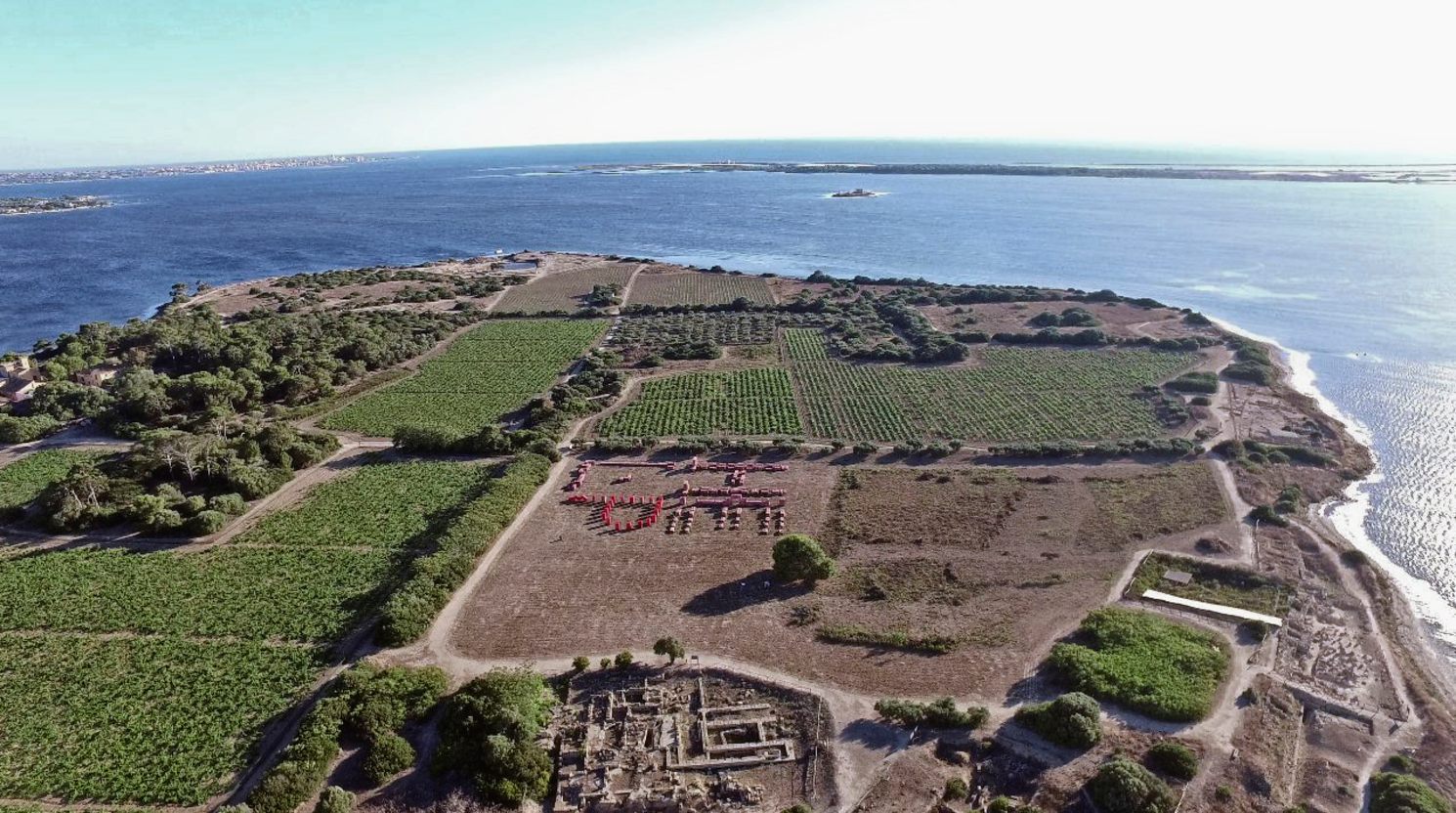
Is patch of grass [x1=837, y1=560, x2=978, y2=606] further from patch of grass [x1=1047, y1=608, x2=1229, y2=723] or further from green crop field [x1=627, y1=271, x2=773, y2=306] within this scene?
green crop field [x1=627, y1=271, x2=773, y2=306]

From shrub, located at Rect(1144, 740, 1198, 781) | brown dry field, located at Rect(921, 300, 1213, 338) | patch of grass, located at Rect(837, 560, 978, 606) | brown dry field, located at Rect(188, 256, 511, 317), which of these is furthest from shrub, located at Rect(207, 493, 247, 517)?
brown dry field, located at Rect(921, 300, 1213, 338)

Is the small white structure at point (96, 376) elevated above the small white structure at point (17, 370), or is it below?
below

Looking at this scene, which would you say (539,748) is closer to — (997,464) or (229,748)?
(229,748)

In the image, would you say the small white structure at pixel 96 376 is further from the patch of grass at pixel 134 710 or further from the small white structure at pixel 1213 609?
the small white structure at pixel 1213 609

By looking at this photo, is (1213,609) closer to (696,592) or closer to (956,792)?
(956,792)

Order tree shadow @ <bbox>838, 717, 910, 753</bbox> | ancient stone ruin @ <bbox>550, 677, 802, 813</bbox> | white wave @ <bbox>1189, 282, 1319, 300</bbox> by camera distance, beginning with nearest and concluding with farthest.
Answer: ancient stone ruin @ <bbox>550, 677, 802, 813</bbox> → tree shadow @ <bbox>838, 717, 910, 753</bbox> → white wave @ <bbox>1189, 282, 1319, 300</bbox>

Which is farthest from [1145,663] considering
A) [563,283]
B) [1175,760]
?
[563,283]

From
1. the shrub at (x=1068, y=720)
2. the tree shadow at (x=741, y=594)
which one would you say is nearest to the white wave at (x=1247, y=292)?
the tree shadow at (x=741, y=594)
